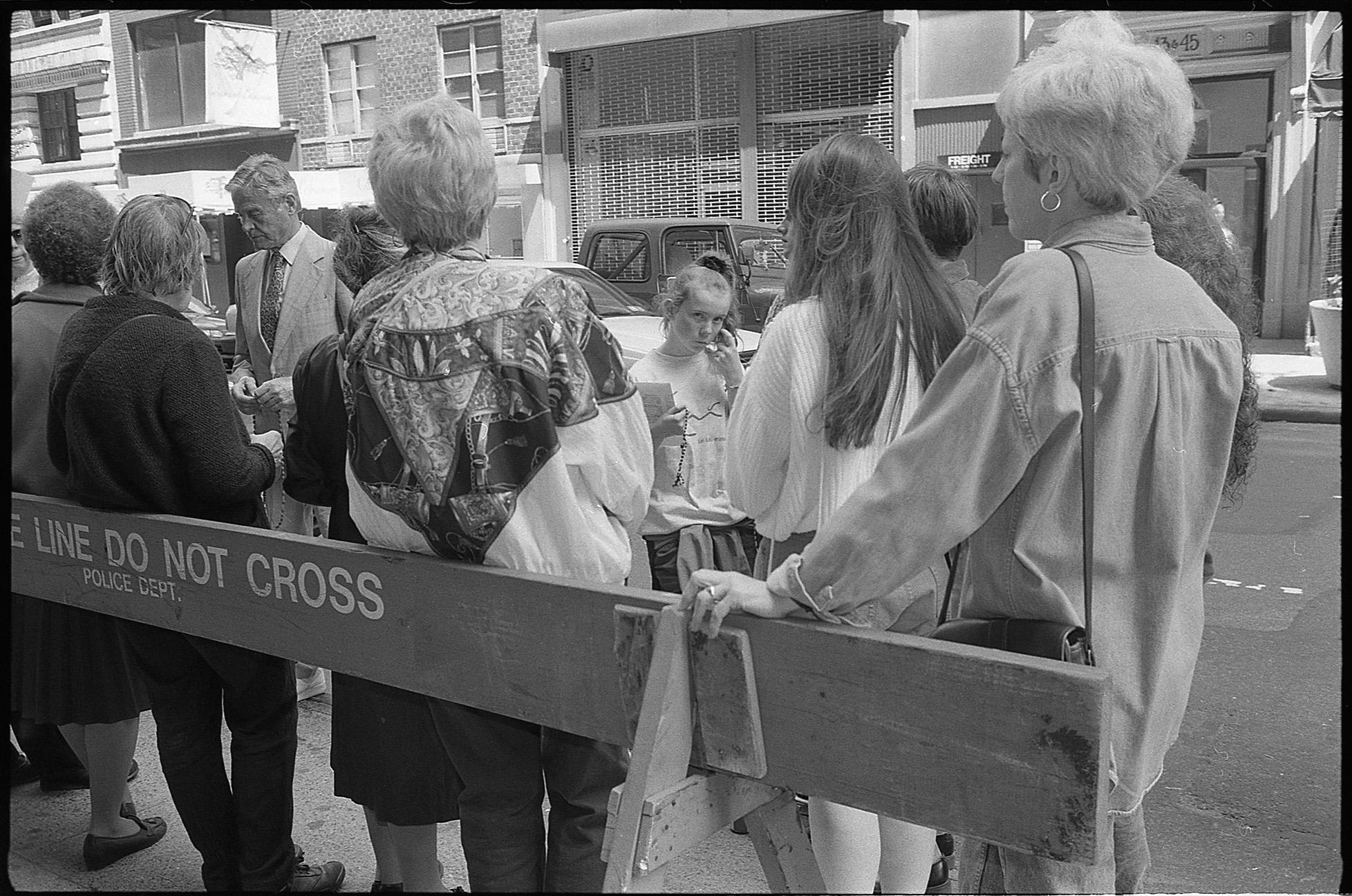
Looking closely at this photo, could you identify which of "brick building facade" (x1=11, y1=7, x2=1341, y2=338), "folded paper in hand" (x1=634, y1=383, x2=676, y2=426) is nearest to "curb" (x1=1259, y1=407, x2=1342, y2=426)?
"brick building facade" (x1=11, y1=7, x2=1341, y2=338)

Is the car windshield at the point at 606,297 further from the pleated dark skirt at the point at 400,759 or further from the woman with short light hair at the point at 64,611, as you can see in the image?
the pleated dark skirt at the point at 400,759

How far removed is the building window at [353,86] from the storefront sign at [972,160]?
39.3 feet

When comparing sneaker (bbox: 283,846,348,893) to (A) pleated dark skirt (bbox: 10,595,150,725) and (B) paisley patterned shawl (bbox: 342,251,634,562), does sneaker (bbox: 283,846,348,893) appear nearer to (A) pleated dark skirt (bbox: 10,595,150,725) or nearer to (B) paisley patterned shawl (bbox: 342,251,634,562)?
(A) pleated dark skirt (bbox: 10,595,150,725)

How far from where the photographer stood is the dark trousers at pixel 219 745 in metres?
3.04

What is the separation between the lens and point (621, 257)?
457 inches

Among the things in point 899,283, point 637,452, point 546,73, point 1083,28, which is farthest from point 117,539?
point 546,73

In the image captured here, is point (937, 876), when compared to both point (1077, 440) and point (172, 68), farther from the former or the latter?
point (172, 68)

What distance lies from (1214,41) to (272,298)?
15.2 m

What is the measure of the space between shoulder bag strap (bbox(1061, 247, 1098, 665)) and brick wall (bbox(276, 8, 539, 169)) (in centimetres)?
2215

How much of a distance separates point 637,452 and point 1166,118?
3.49ft

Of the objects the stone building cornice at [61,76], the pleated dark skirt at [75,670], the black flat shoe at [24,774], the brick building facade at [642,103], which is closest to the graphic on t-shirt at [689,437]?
the pleated dark skirt at [75,670]

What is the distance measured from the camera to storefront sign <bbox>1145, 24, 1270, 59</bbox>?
16250mm

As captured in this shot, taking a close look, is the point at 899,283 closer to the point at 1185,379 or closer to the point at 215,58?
the point at 1185,379

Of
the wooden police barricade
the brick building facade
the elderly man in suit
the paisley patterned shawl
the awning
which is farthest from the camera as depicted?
the brick building facade
